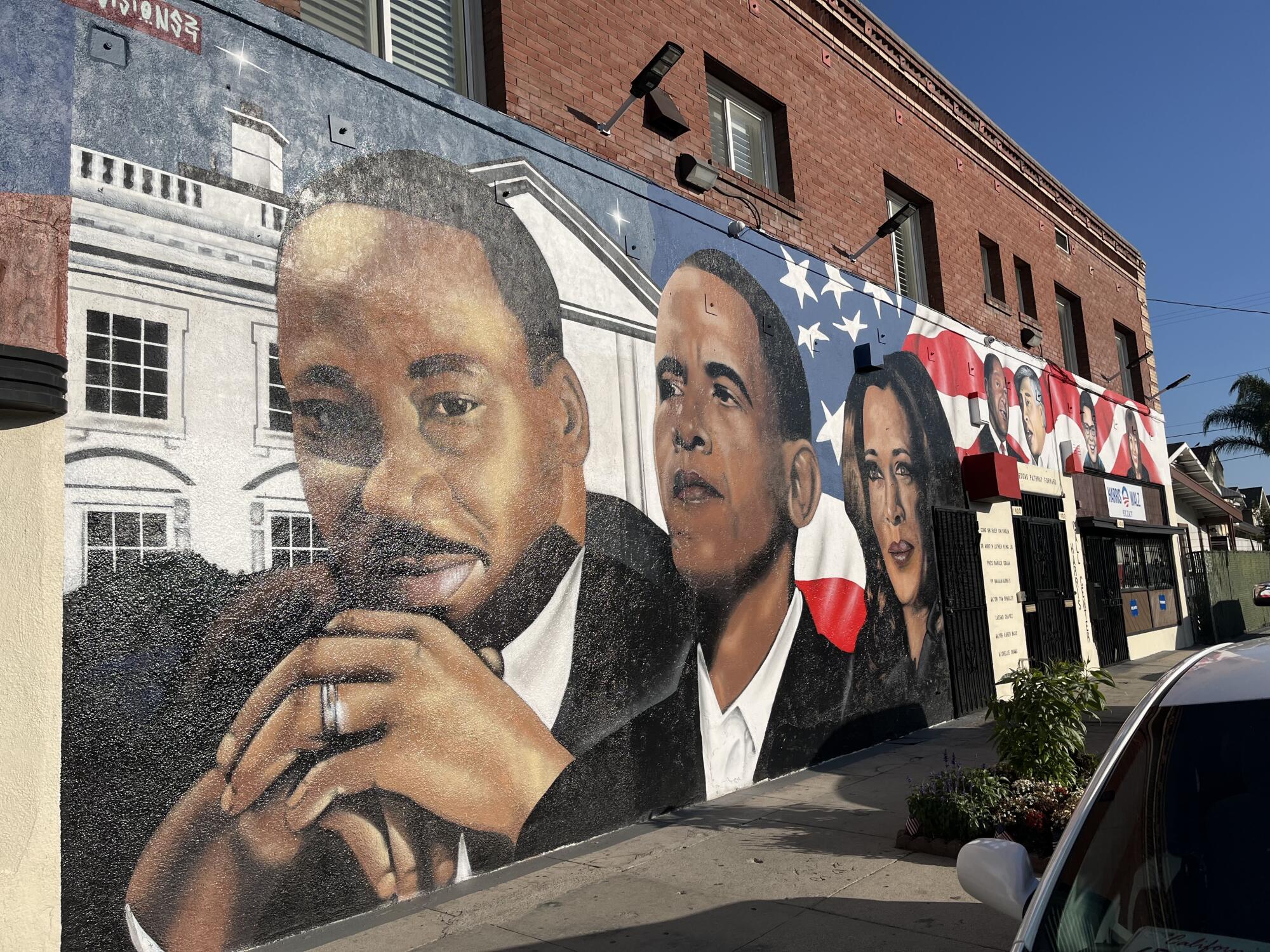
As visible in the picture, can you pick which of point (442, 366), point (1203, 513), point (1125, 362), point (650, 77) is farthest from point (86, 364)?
point (1203, 513)

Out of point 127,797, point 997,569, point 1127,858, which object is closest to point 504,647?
point 127,797

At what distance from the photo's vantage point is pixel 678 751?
23.9 feet

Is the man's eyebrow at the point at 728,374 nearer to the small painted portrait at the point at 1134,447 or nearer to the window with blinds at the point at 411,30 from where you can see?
the window with blinds at the point at 411,30

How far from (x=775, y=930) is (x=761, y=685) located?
12.2ft

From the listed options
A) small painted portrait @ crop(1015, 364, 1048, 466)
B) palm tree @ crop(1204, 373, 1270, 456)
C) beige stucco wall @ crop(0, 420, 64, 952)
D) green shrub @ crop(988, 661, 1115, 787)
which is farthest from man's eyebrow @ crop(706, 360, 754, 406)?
palm tree @ crop(1204, 373, 1270, 456)

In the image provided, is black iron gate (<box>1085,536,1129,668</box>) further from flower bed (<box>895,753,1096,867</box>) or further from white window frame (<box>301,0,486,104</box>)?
white window frame (<box>301,0,486,104</box>)

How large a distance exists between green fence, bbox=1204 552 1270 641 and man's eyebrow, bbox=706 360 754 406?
16.9 meters

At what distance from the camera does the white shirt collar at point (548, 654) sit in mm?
6113

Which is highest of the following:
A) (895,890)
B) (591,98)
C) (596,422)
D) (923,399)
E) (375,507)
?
(591,98)

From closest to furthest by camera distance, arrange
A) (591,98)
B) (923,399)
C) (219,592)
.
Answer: (219,592) → (591,98) → (923,399)

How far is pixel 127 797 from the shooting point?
430 cm

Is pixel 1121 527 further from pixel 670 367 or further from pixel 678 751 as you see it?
pixel 678 751

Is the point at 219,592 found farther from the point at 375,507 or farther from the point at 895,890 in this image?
the point at 895,890

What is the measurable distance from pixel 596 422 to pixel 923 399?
6.14 metres
